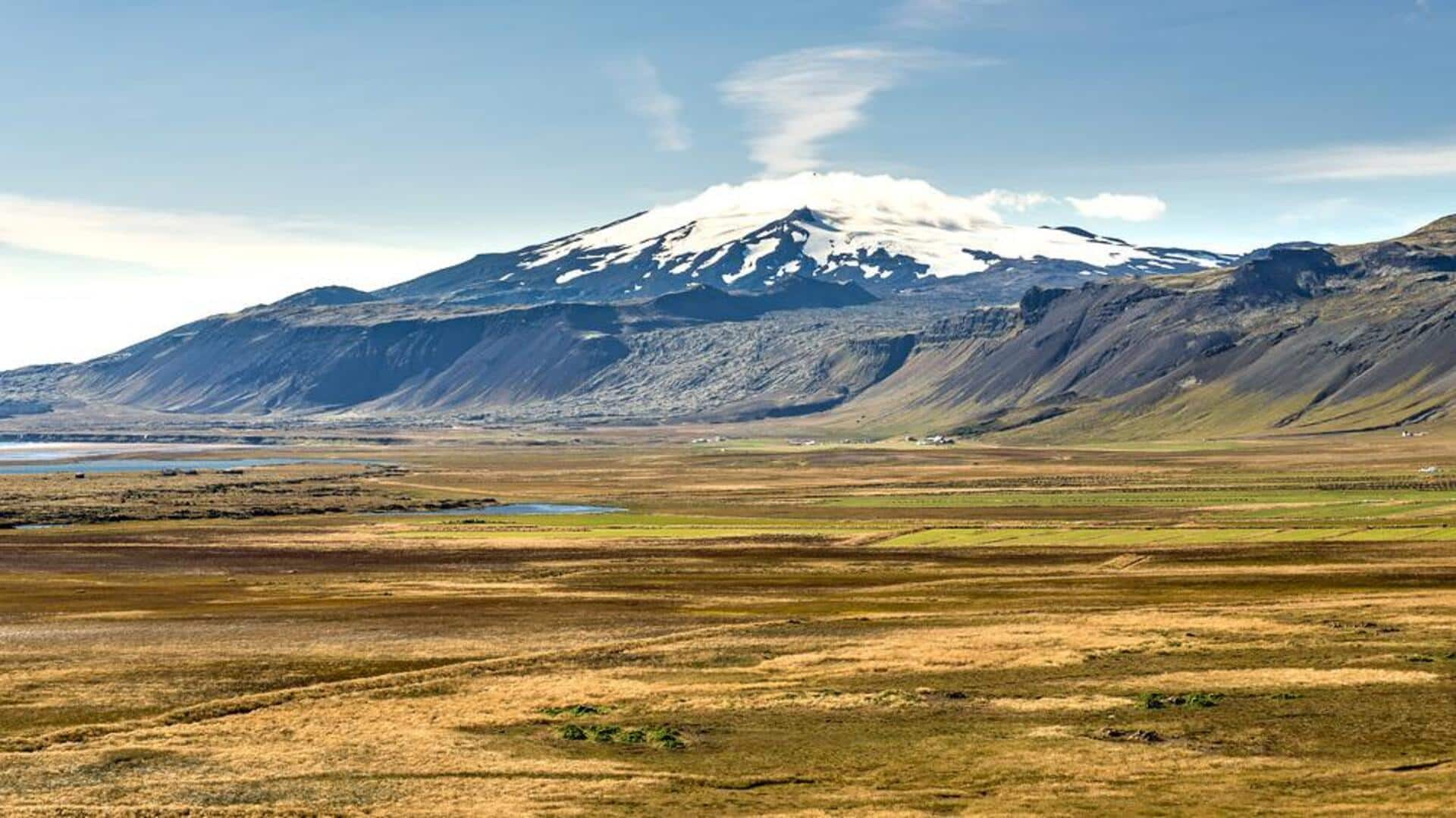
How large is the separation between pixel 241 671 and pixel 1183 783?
31504 millimetres

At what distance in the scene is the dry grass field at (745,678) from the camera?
115ft

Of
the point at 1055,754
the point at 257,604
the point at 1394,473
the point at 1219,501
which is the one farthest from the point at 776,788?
the point at 1394,473

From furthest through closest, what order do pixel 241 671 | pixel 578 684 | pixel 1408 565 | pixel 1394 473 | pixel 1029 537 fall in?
1. pixel 1394 473
2. pixel 1029 537
3. pixel 1408 565
4. pixel 241 671
5. pixel 578 684

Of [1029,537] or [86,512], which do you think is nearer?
[1029,537]

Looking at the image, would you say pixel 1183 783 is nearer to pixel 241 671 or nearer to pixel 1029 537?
pixel 241 671

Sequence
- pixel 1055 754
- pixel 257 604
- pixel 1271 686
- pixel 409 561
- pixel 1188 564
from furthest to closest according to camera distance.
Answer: pixel 409 561 → pixel 1188 564 → pixel 257 604 → pixel 1271 686 → pixel 1055 754

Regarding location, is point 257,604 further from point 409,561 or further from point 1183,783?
point 1183,783

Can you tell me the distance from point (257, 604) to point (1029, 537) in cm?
5699

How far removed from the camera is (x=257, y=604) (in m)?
76.3

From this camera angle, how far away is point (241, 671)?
53156 millimetres

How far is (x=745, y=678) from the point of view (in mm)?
50656

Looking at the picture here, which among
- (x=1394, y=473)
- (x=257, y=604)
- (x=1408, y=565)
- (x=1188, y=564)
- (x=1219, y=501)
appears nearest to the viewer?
(x=257, y=604)

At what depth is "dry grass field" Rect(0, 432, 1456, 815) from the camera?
1379 inches

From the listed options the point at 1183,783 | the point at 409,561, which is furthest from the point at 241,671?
the point at 409,561
